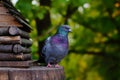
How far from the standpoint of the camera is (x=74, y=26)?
42.3ft

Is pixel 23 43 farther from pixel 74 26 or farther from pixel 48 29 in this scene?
pixel 74 26

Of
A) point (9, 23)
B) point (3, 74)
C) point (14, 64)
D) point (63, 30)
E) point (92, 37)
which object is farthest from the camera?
point (92, 37)

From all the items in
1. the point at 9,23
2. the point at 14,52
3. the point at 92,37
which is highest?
the point at 9,23

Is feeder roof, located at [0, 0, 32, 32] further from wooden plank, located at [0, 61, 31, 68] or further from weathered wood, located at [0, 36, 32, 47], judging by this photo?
wooden plank, located at [0, 61, 31, 68]

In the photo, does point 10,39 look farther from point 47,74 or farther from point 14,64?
point 47,74

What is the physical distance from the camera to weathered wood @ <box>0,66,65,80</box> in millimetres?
5279

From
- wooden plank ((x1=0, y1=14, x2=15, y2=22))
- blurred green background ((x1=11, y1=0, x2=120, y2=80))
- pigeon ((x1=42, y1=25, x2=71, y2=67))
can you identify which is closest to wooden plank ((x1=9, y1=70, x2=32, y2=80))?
pigeon ((x1=42, y1=25, x2=71, y2=67))

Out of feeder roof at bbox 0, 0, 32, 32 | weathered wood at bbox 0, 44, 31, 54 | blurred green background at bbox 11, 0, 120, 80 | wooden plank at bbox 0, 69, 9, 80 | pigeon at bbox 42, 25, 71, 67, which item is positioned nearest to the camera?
wooden plank at bbox 0, 69, 9, 80

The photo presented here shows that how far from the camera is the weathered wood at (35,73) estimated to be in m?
5.28

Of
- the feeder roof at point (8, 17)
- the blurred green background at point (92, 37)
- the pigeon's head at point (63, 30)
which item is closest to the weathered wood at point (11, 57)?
the feeder roof at point (8, 17)

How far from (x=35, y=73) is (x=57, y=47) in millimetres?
459

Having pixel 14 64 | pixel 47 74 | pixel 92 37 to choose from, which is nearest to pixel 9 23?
pixel 14 64

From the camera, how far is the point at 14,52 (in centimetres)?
538

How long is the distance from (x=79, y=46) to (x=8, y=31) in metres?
7.41
